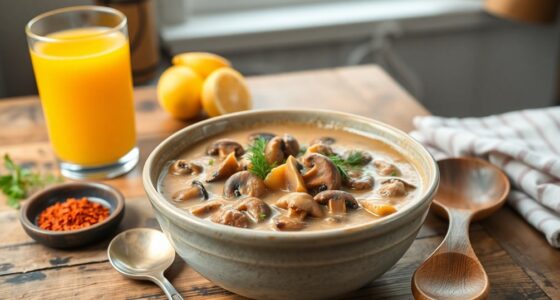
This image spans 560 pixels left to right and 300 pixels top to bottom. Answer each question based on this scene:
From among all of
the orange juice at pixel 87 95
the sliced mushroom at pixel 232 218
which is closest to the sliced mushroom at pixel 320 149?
the sliced mushroom at pixel 232 218

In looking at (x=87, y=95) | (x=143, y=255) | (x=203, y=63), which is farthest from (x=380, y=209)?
(x=203, y=63)

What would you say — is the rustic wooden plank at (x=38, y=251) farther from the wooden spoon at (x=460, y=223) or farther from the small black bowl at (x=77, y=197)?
the wooden spoon at (x=460, y=223)

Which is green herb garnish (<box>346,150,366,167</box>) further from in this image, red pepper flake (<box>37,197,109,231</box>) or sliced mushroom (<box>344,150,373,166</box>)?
red pepper flake (<box>37,197,109,231</box>)

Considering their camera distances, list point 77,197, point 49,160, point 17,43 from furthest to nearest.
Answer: point 17,43
point 49,160
point 77,197

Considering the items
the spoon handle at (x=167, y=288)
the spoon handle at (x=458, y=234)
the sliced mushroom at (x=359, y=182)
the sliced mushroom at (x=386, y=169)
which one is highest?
the sliced mushroom at (x=359, y=182)

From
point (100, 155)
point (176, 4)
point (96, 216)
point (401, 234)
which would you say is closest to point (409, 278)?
point (401, 234)

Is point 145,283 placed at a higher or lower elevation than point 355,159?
lower

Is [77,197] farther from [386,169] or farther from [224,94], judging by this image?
[386,169]
